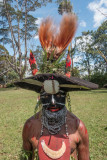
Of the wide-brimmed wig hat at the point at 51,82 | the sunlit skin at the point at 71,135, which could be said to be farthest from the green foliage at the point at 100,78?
the wide-brimmed wig hat at the point at 51,82

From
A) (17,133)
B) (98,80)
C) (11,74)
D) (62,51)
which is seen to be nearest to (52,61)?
(62,51)

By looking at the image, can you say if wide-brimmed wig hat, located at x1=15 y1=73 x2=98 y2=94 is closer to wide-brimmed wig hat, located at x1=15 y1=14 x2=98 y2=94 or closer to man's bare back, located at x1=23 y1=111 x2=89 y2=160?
wide-brimmed wig hat, located at x1=15 y1=14 x2=98 y2=94

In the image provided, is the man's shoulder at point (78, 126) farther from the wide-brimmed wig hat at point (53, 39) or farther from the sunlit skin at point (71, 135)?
the wide-brimmed wig hat at point (53, 39)

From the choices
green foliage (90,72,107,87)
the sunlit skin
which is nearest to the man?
the sunlit skin

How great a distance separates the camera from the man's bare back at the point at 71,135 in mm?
2066

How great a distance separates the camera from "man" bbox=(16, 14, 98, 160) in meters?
1.92

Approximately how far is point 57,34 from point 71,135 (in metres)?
1.50

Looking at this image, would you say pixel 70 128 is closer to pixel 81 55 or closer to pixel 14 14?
pixel 14 14

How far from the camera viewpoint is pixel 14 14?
20.3 meters

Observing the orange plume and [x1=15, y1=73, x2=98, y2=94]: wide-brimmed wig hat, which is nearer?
[x1=15, y1=73, x2=98, y2=94]: wide-brimmed wig hat

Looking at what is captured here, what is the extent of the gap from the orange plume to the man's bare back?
3.31ft

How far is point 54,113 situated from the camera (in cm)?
195

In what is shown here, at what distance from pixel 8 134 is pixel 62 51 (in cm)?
479

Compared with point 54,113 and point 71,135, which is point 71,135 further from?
point 54,113
